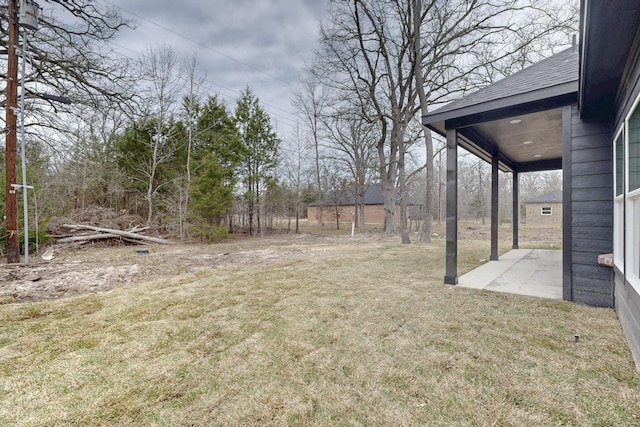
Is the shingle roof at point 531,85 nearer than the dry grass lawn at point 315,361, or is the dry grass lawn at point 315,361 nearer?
the dry grass lawn at point 315,361

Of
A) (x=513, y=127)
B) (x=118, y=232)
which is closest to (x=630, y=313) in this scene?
(x=513, y=127)

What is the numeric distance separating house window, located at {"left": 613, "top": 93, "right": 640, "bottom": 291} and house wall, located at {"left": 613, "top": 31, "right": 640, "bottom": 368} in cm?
9

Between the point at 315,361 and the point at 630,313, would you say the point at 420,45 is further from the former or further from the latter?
the point at 315,361

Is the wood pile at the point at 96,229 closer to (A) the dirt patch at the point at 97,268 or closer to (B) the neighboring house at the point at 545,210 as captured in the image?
(A) the dirt patch at the point at 97,268

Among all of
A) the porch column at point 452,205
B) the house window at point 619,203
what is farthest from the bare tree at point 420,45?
the house window at point 619,203

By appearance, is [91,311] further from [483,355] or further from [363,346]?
[483,355]

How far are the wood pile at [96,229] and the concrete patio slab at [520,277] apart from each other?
9.68 meters

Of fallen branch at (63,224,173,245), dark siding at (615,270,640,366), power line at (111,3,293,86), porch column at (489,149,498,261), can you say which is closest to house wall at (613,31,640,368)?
dark siding at (615,270,640,366)

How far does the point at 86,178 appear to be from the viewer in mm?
10773

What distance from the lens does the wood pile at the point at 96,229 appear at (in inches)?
333

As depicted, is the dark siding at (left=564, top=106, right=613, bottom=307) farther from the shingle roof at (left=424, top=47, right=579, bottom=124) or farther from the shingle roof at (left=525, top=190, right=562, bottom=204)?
the shingle roof at (left=525, top=190, right=562, bottom=204)

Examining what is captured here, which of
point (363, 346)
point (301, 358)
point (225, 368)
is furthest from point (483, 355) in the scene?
point (225, 368)

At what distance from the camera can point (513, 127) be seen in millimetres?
4516

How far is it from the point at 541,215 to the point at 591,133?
25731 mm
